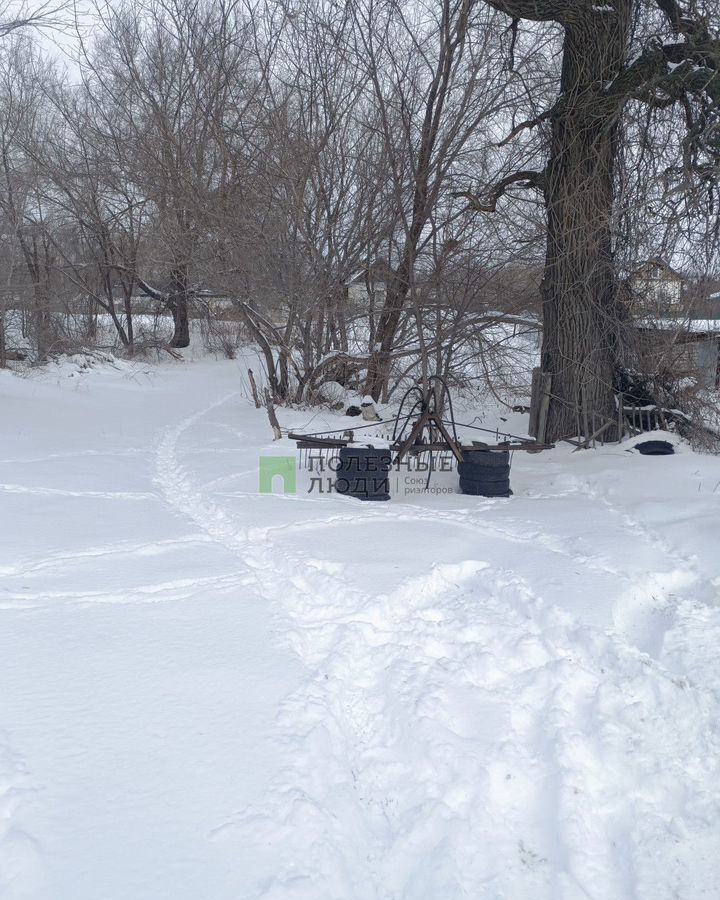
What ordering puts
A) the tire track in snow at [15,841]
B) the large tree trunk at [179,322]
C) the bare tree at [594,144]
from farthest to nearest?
the large tree trunk at [179,322] → the bare tree at [594,144] → the tire track in snow at [15,841]

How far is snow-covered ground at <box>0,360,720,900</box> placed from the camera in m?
2.51

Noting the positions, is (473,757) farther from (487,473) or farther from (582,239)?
(582,239)

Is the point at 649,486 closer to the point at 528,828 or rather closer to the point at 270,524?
the point at 270,524

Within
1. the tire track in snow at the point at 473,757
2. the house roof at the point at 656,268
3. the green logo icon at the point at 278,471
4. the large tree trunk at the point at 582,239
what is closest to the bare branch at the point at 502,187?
the large tree trunk at the point at 582,239

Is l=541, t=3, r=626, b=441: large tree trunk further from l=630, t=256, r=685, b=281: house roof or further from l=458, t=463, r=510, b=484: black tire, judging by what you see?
l=458, t=463, r=510, b=484: black tire

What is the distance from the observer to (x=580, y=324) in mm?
9516

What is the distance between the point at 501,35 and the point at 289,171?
4282 millimetres

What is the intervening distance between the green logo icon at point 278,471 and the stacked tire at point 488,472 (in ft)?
5.83

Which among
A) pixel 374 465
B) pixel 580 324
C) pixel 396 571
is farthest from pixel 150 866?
pixel 580 324

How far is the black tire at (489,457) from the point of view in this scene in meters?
7.25

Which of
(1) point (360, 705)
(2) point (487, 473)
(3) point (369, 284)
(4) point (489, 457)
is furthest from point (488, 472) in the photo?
(3) point (369, 284)

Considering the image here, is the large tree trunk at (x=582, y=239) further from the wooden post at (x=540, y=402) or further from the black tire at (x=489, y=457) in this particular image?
the black tire at (x=489, y=457)

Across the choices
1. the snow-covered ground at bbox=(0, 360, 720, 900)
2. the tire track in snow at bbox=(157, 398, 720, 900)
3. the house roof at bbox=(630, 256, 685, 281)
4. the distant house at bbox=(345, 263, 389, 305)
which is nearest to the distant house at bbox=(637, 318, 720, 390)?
the house roof at bbox=(630, 256, 685, 281)

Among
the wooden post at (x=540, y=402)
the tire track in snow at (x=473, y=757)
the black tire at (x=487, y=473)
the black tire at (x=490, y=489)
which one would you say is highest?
the wooden post at (x=540, y=402)
